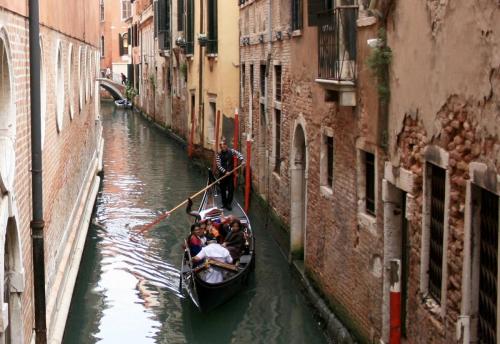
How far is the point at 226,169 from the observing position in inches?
628

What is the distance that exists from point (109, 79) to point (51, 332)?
45.9 meters

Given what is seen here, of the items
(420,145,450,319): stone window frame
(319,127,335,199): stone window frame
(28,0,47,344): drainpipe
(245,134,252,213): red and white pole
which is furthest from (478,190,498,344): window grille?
(245,134,252,213): red and white pole

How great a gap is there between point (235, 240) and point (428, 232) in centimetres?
525

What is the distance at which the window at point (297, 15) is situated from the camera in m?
11.3

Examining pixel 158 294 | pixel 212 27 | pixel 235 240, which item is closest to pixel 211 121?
pixel 212 27

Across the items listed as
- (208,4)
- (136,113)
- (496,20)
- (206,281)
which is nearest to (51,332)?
(206,281)

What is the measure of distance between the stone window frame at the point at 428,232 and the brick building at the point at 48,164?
2827 millimetres

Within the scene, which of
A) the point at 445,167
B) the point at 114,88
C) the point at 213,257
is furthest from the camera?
the point at 114,88

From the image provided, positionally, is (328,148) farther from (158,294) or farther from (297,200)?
(158,294)

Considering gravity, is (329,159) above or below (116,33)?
below

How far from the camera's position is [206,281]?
1020cm

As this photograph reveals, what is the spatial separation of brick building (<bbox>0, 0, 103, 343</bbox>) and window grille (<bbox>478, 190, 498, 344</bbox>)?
291 centimetres

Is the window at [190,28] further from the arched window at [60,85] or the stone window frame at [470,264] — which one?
the stone window frame at [470,264]

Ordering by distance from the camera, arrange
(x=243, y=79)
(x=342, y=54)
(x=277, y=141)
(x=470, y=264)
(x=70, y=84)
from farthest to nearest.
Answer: (x=243, y=79) → (x=277, y=141) → (x=70, y=84) → (x=342, y=54) → (x=470, y=264)
